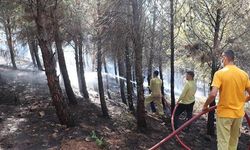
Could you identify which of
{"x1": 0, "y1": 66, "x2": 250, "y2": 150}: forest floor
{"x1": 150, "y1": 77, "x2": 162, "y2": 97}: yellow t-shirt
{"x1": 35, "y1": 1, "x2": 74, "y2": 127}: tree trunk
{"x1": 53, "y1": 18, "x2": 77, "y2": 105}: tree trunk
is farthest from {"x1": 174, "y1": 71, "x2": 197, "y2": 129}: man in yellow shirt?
{"x1": 53, "y1": 18, "x2": 77, "y2": 105}: tree trunk

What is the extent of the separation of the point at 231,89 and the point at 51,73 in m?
6.37

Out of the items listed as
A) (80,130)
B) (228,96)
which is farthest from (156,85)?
(228,96)

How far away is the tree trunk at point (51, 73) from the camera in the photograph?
38.4 ft

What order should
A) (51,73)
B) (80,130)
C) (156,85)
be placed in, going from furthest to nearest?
(156,85), (80,130), (51,73)

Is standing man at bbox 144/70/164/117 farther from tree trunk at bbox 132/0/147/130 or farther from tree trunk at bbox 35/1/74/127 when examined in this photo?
tree trunk at bbox 35/1/74/127

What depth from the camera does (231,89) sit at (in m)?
7.13

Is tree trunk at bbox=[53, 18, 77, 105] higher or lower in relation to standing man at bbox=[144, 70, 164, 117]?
higher

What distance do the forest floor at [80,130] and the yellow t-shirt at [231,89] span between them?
4156 millimetres

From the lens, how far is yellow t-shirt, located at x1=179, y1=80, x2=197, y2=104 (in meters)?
13.1

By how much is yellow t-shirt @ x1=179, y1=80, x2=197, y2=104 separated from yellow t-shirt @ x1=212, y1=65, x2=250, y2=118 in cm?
567

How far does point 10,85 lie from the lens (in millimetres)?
21516

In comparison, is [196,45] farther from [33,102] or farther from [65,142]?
[65,142]

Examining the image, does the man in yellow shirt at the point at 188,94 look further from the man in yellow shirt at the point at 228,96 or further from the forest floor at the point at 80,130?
the man in yellow shirt at the point at 228,96

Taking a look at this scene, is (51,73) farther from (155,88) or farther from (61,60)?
(155,88)
